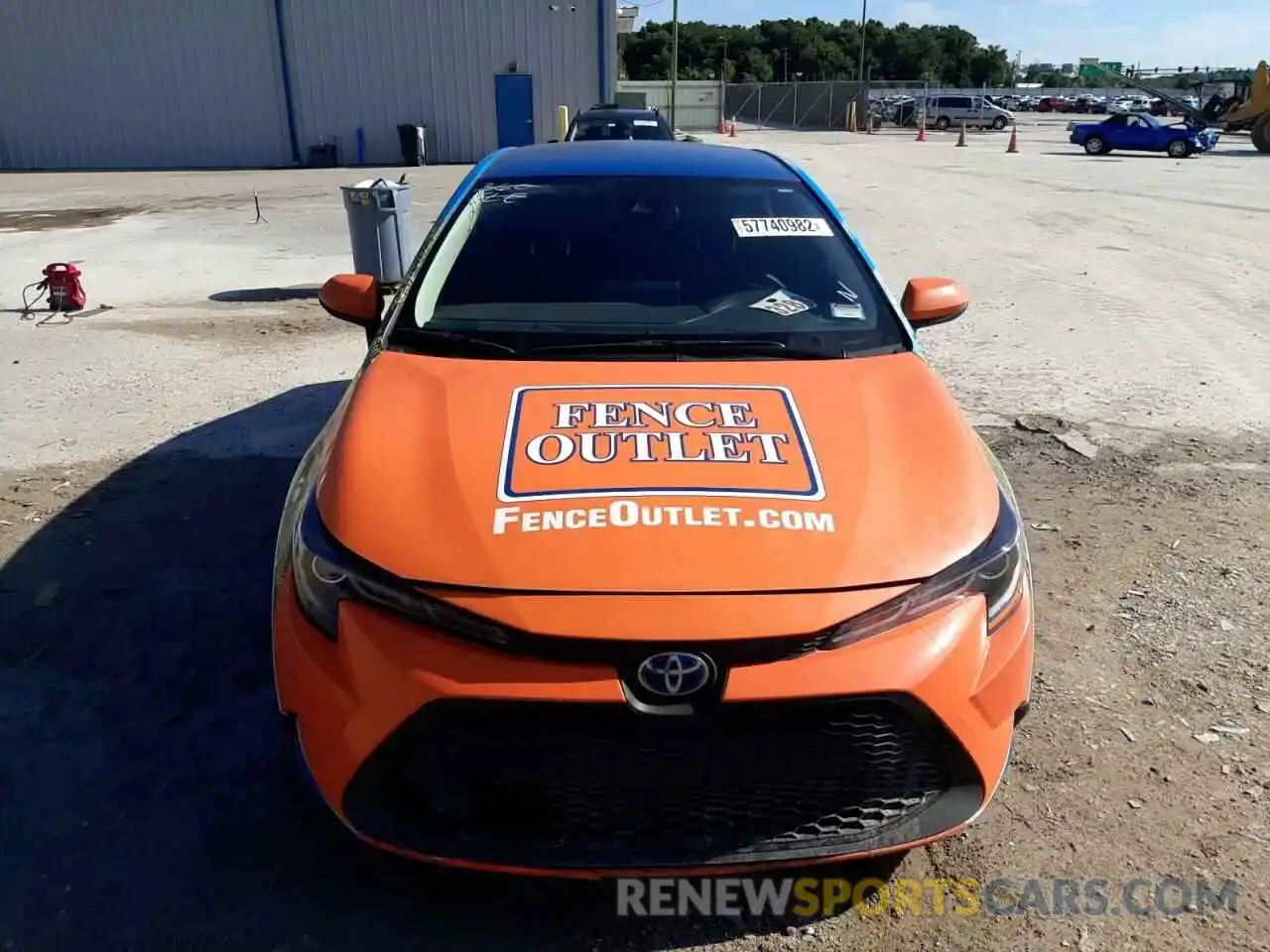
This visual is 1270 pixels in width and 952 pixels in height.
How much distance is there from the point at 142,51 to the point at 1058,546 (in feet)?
92.3

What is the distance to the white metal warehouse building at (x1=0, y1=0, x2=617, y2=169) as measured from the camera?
2509 cm

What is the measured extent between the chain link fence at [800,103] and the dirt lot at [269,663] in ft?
144

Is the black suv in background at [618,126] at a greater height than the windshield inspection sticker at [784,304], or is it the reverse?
the black suv in background at [618,126]

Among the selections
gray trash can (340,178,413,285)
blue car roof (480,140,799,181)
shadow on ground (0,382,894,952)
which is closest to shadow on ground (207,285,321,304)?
gray trash can (340,178,413,285)

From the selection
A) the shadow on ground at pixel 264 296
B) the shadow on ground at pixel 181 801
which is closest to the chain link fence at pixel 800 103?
the shadow on ground at pixel 264 296

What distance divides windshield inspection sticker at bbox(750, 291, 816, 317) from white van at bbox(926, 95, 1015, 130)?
4965cm

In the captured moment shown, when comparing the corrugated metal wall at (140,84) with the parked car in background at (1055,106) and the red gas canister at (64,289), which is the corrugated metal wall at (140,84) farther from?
the parked car in background at (1055,106)

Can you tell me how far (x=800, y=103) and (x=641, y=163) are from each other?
52.3 metres

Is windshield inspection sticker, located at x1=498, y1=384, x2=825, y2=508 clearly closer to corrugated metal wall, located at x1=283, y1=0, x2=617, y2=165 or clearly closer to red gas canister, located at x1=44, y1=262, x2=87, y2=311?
red gas canister, located at x1=44, y1=262, x2=87, y2=311

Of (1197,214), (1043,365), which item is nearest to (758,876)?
(1043,365)

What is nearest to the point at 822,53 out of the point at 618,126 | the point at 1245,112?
the point at 1245,112

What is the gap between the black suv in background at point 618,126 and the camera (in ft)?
42.4

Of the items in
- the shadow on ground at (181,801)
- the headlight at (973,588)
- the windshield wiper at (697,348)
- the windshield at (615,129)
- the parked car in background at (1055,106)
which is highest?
the parked car in background at (1055,106)

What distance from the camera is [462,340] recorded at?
9.68ft
